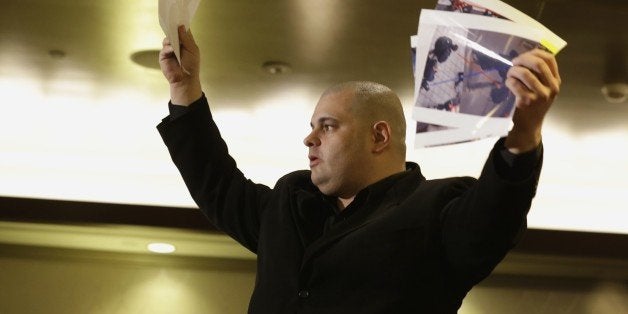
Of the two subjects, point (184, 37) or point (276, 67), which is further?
point (276, 67)

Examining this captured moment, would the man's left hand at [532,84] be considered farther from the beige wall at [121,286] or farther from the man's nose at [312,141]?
the beige wall at [121,286]

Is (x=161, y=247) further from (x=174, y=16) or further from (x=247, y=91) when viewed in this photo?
(x=174, y=16)

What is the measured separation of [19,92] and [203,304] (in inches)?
72.7

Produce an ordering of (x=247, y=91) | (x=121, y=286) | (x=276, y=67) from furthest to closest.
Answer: (x=121, y=286) → (x=247, y=91) → (x=276, y=67)

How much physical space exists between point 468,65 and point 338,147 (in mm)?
398

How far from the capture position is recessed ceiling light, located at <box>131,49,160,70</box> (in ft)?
11.8

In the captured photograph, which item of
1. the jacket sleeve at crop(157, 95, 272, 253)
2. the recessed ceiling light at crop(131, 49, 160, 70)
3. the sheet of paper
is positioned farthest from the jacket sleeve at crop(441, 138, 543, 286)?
Answer: the recessed ceiling light at crop(131, 49, 160, 70)

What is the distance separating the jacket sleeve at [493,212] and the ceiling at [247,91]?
1744 mm

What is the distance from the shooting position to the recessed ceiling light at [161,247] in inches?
206

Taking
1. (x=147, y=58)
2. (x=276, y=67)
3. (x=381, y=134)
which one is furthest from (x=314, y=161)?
(x=147, y=58)

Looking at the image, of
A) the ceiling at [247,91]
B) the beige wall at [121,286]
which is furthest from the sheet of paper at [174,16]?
the beige wall at [121,286]

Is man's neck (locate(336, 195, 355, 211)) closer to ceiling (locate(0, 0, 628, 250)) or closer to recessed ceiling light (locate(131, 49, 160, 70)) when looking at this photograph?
ceiling (locate(0, 0, 628, 250))

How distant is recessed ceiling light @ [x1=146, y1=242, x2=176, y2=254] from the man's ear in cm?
369

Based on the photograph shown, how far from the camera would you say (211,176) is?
67.7 inches
